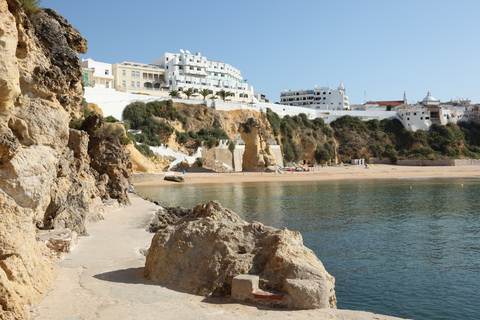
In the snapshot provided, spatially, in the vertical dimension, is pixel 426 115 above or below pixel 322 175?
above

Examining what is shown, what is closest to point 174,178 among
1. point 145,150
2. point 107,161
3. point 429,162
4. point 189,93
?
point 145,150

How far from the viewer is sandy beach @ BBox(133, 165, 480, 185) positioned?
56.3 metres

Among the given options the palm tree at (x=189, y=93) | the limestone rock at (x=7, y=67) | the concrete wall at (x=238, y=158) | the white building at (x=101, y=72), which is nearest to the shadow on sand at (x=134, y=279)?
the limestone rock at (x=7, y=67)

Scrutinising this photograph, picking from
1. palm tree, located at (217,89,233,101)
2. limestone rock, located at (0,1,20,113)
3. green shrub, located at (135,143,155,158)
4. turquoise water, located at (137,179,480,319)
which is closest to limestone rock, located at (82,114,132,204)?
turquoise water, located at (137,179,480,319)

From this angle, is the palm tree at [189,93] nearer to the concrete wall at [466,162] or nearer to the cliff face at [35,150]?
the concrete wall at [466,162]

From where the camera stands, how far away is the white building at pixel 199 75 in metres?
98.5

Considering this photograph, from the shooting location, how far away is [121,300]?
10117 millimetres

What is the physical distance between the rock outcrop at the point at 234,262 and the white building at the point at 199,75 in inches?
3242

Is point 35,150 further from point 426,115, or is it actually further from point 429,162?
point 426,115

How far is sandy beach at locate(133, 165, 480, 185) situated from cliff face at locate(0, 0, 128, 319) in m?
31.3

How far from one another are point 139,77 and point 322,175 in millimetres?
42587

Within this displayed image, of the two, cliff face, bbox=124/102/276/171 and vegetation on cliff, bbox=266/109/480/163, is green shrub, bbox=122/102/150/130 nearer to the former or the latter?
cliff face, bbox=124/102/276/171

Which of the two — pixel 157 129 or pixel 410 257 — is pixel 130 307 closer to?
pixel 410 257

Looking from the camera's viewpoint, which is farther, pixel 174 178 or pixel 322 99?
pixel 322 99
